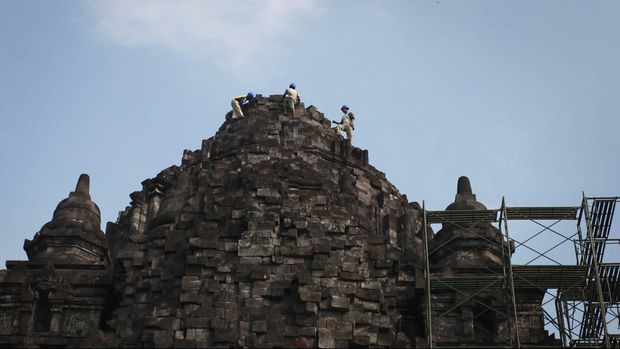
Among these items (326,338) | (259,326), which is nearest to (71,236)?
(259,326)

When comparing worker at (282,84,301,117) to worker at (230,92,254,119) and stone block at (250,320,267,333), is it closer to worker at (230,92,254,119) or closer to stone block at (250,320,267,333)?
worker at (230,92,254,119)

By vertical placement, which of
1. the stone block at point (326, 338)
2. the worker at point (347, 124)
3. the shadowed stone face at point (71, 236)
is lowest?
the stone block at point (326, 338)

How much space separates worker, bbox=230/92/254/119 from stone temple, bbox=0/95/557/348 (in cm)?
466

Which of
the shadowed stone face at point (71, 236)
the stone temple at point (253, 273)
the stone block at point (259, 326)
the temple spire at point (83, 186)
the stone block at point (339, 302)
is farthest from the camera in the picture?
the temple spire at point (83, 186)

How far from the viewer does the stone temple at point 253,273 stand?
3694 centimetres

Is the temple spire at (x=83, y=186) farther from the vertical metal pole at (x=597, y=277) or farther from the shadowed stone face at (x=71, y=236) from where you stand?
the vertical metal pole at (x=597, y=277)

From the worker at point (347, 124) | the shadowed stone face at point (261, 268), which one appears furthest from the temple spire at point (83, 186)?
the worker at point (347, 124)

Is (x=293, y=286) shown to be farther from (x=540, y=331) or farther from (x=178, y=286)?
(x=540, y=331)

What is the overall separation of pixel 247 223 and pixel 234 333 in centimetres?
480

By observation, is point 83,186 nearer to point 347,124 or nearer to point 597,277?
point 347,124

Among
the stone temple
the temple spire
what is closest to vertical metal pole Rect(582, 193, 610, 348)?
the stone temple

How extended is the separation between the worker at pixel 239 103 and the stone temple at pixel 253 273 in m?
4.66

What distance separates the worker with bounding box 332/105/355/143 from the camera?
5412cm

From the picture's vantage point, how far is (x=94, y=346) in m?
36.8
